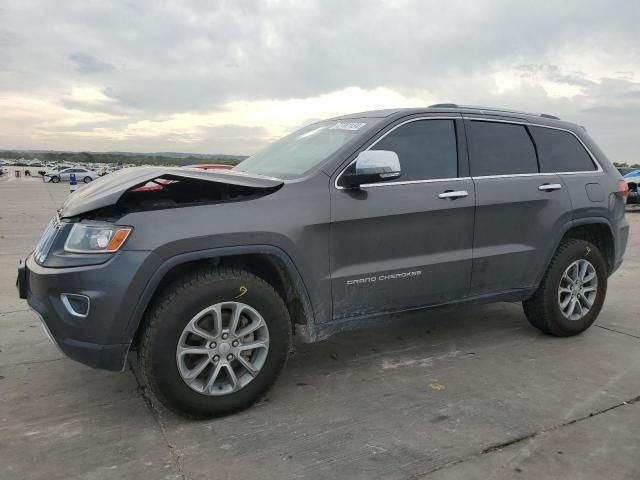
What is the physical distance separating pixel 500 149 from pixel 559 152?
0.71 meters

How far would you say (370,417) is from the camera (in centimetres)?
315

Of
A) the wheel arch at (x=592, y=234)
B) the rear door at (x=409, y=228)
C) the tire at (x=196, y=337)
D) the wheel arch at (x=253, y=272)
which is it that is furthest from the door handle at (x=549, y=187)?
the tire at (x=196, y=337)

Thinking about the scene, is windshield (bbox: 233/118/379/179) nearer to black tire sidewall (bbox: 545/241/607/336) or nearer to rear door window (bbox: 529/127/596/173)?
rear door window (bbox: 529/127/596/173)

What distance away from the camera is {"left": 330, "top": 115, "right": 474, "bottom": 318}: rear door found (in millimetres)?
3387

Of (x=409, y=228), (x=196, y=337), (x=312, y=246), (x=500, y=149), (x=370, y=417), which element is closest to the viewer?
(x=196, y=337)

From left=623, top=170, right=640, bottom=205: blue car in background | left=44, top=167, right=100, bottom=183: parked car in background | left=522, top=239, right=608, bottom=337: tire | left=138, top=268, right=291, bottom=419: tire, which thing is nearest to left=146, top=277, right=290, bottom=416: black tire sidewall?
left=138, top=268, right=291, bottom=419: tire

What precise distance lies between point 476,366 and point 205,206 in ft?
7.50

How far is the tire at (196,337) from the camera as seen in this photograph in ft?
9.43

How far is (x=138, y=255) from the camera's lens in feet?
9.20

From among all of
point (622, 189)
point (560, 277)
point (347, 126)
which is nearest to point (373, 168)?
point (347, 126)

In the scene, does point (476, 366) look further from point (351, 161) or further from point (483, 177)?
point (351, 161)

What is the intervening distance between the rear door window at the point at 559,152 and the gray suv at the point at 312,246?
0.05ft

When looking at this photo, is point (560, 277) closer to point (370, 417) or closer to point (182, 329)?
point (370, 417)

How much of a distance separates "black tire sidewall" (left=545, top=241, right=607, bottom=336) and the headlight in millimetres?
3270
